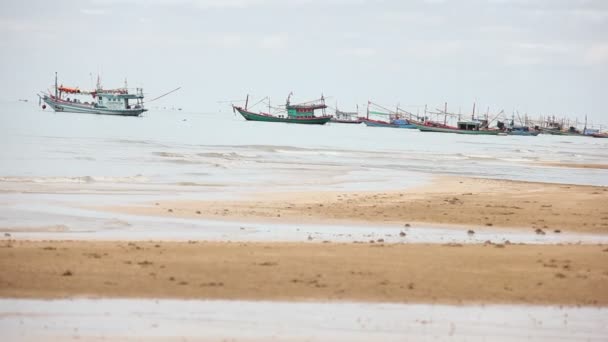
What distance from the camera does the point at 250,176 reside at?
34.6m

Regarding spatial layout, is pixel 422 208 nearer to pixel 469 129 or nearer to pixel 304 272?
pixel 304 272

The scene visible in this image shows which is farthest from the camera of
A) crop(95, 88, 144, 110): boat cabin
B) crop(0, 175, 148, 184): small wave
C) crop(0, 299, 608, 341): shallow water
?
crop(95, 88, 144, 110): boat cabin

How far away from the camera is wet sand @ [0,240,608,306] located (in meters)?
10.5

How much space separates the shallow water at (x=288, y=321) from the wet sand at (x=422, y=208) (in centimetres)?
885

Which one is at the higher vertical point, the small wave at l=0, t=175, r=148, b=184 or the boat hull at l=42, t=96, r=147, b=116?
the small wave at l=0, t=175, r=148, b=184

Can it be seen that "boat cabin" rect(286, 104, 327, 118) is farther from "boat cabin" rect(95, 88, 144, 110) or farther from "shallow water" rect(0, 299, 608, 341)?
"shallow water" rect(0, 299, 608, 341)

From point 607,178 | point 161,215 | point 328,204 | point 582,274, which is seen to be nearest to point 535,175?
point 607,178

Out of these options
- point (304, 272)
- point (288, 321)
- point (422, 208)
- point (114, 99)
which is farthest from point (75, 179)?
point (114, 99)

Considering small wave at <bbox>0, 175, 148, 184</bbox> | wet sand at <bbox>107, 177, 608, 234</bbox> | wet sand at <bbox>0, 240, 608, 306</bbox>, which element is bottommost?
small wave at <bbox>0, 175, 148, 184</bbox>

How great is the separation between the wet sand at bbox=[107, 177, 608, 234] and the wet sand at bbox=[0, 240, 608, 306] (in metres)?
4.84

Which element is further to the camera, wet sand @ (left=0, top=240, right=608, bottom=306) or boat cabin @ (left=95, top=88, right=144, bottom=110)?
boat cabin @ (left=95, top=88, right=144, bottom=110)

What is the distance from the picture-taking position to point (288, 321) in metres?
9.21

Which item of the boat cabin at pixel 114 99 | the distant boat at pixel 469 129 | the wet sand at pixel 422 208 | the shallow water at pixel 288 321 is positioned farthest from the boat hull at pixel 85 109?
the shallow water at pixel 288 321

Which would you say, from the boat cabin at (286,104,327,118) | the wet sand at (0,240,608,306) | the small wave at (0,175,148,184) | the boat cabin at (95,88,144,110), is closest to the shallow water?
the wet sand at (0,240,608,306)
